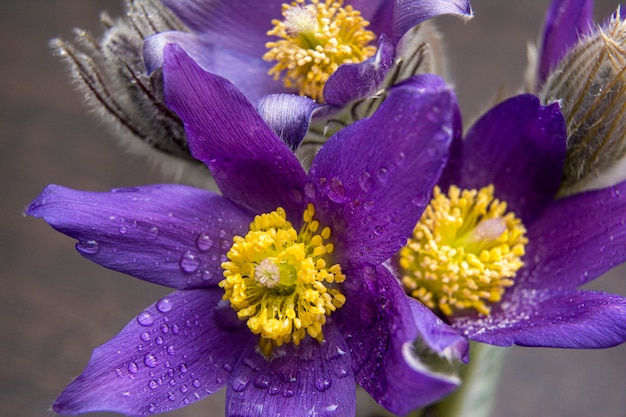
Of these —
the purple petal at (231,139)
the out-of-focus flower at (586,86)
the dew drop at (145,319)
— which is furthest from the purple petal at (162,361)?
the out-of-focus flower at (586,86)

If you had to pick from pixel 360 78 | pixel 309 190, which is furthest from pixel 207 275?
pixel 360 78

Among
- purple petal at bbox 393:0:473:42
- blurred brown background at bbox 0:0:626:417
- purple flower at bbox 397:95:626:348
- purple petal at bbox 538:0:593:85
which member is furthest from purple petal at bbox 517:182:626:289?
blurred brown background at bbox 0:0:626:417

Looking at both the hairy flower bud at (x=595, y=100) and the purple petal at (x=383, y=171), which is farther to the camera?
the hairy flower bud at (x=595, y=100)

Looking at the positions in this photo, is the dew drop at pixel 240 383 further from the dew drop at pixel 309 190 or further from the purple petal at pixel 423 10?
the purple petal at pixel 423 10

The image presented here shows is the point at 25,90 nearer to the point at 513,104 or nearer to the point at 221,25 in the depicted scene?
the point at 221,25

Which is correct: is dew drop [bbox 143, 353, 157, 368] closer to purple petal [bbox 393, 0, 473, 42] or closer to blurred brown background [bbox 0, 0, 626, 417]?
purple petal [bbox 393, 0, 473, 42]

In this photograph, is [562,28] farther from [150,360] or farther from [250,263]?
[150,360]
